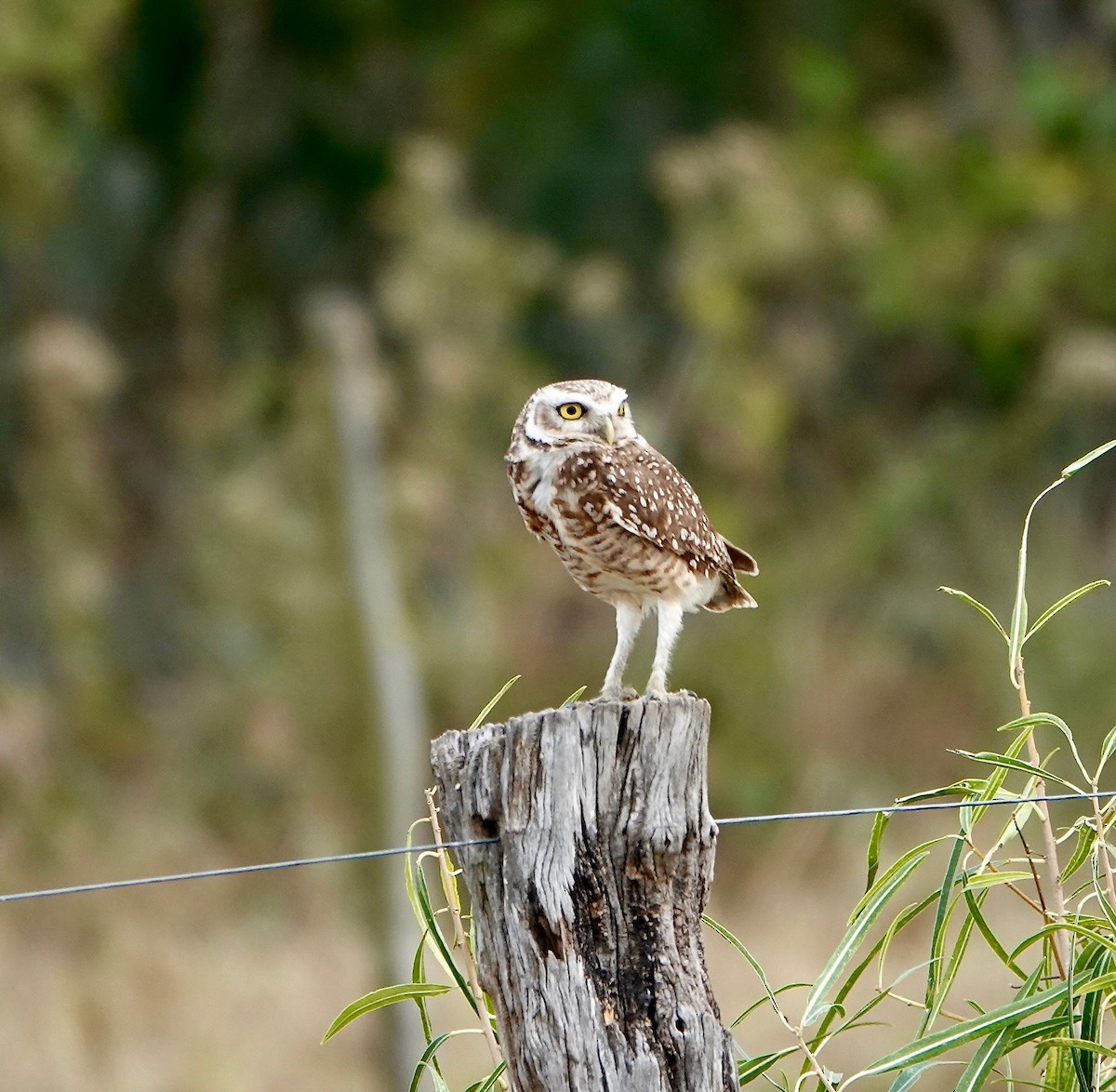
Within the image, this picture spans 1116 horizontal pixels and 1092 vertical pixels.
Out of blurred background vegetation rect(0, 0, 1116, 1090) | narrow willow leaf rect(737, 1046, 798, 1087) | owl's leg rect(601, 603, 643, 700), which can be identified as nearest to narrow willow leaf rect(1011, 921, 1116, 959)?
narrow willow leaf rect(737, 1046, 798, 1087)

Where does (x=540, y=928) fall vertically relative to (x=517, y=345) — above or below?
below

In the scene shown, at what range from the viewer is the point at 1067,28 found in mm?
16156

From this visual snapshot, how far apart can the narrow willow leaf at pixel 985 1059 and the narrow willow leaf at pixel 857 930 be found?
8.8 inches

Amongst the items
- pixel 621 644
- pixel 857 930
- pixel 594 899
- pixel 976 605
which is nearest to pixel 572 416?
pixel 621 644

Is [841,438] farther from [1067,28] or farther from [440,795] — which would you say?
[440,795]

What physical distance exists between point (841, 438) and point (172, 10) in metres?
6.71

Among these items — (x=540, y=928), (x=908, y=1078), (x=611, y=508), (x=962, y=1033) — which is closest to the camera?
(x=540, y=928)

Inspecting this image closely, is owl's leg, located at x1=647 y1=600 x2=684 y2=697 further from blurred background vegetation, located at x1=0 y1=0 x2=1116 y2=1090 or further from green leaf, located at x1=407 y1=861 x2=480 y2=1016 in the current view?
blurred background vegetation, located at x1=0 y1=0 x2=1116 y2=1090

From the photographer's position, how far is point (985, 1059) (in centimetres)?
258

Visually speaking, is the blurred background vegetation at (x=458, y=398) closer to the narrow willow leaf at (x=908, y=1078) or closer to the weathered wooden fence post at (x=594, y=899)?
the narrow willow leaf at (x=908, y=1078)

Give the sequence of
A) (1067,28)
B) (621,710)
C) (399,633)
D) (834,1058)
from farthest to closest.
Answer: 1. (1067,28)
2. (399,633)
3. (834,1058)
4. (621,710)

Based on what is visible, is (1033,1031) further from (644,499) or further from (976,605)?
(644,499)

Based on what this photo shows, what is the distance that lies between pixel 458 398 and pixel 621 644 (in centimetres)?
744

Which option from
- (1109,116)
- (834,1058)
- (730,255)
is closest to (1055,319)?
(1109,116)
